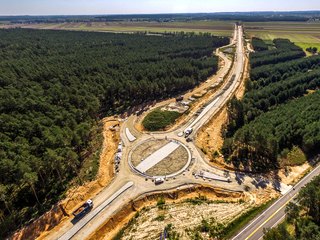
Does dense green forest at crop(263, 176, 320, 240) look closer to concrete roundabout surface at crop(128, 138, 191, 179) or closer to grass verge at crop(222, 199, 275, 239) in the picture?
grass verge at crop(222, 199, 275, 239)

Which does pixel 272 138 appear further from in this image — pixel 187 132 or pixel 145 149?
pixel 145 149

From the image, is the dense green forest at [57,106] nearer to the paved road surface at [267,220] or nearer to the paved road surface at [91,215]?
the paved road surface at [91,215]

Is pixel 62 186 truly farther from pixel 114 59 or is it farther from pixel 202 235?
pixel 114 59

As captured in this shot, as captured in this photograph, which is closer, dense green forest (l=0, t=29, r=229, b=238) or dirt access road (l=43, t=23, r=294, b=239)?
dirt access road (l=43, t=23, r=294, b=239)

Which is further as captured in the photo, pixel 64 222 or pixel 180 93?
pixel 180 93

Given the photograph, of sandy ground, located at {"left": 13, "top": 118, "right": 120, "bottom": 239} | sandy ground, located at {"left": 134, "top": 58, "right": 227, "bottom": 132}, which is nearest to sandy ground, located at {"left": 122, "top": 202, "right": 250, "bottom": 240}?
sandy ground, located at {"left": 13, "top": 118, "right": 120, "bottom": 239}

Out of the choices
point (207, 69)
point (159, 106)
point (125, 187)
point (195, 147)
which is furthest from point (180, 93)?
point (125, 187)
